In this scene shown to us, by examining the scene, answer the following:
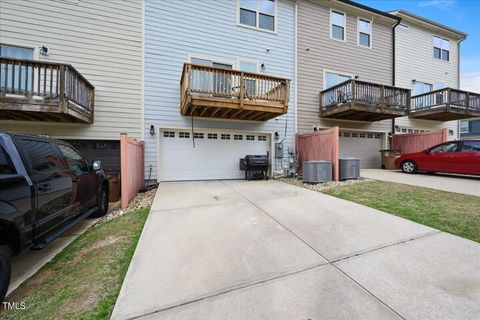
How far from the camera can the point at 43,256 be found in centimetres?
314

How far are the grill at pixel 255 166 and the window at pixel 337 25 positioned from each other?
24.0ft

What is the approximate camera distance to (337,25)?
433 inches

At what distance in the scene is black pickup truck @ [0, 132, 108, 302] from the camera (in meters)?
2.27

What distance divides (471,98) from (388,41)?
507 cm

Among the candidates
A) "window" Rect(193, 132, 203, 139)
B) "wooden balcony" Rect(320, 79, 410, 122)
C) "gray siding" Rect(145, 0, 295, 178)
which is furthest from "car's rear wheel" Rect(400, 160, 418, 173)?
"window" Rect(193, 132, 203, 139)

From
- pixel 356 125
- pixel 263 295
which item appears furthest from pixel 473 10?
pixel 263 295

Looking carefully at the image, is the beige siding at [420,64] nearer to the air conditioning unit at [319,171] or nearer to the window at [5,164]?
the air conditioning unit at [319,171]

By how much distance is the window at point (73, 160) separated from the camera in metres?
3.81

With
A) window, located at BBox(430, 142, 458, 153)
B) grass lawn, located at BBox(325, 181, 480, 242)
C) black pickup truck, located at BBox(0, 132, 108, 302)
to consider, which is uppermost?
window, located at BBox(430, 142, 458, 153)

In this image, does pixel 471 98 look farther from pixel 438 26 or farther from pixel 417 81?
pixel 438 26

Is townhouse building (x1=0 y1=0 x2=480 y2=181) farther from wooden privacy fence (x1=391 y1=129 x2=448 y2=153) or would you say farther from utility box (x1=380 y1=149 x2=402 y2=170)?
wooden privacy fence (x1=391 y1=129 x2=448 y2=153)

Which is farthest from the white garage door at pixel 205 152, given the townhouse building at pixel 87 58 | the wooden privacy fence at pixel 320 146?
the wooden privacy fence at pixel 320 146

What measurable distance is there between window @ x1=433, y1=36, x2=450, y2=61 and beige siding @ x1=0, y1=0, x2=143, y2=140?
16.5m

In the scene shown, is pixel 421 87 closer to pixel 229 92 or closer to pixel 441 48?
pixel 441 48
